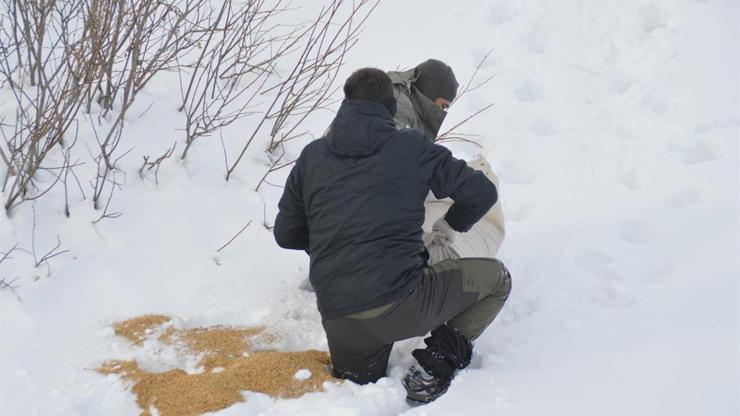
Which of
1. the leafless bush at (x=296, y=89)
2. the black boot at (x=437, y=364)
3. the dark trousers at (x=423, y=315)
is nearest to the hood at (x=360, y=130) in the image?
the dark trousers at (x=423, y=315)

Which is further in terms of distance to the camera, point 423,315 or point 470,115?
point 470,115

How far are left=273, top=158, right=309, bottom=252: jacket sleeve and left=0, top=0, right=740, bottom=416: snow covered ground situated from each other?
1.55 ft

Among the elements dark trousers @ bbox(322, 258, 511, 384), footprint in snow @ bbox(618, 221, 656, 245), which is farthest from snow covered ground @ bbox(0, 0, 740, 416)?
dark trousers @ bbox(322, 258, 511, 384)

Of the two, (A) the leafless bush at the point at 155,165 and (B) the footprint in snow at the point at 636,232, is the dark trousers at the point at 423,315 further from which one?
(A) the leafless bush at the point at 155,165

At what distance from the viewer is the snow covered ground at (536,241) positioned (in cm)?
278

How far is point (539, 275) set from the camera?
3.73 metres

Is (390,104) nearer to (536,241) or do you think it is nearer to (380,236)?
(380,236)

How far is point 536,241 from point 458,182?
50.8 inches

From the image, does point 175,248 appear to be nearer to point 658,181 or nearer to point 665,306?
point 665,306

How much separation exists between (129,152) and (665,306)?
275 centimetres

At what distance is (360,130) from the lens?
2768 millimetres

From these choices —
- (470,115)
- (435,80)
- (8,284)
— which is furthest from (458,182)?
(470,115)

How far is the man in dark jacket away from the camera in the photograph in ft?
9.12

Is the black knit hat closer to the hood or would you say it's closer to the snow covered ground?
the hood
